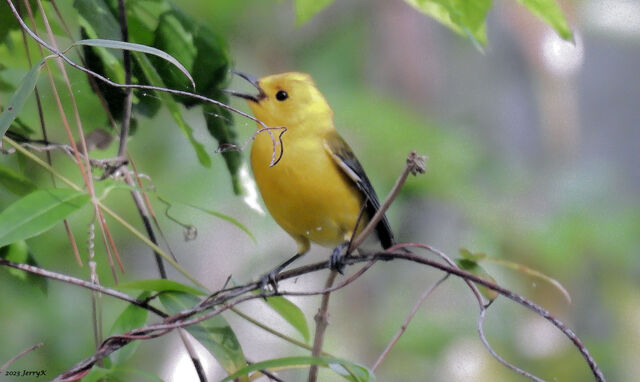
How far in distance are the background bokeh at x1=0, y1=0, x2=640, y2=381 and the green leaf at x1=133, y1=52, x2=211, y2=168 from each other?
74 mm

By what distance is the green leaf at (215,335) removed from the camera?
1.16 meters

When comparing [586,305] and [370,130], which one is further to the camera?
[586,305]

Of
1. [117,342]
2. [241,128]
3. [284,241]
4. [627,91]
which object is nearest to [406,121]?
[284,241]

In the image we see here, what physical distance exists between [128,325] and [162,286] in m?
0.07

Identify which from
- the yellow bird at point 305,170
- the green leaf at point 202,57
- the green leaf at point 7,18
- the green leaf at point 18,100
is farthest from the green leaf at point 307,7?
the green leaf at point 18,100

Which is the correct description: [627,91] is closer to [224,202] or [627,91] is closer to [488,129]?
[488,129]

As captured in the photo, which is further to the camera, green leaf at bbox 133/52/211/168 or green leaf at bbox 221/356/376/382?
green leaf at bbox 133/52/211/168

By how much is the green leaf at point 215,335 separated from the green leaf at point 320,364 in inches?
4.1

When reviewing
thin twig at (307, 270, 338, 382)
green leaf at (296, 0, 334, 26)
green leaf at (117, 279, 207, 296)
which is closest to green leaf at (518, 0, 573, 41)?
green leaf at (296, 0, 334, 26)

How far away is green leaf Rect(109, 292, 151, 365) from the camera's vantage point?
1113mm

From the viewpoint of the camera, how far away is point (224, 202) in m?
2.32

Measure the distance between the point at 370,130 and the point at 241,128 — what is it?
4.36 feet

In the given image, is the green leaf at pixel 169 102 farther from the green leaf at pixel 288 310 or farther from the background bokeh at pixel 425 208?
the green leaf at pixel 288 310

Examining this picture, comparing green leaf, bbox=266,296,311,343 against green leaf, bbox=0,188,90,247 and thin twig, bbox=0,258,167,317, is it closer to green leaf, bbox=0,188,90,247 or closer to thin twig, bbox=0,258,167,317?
thin twig, bbox=0,258,167,317
